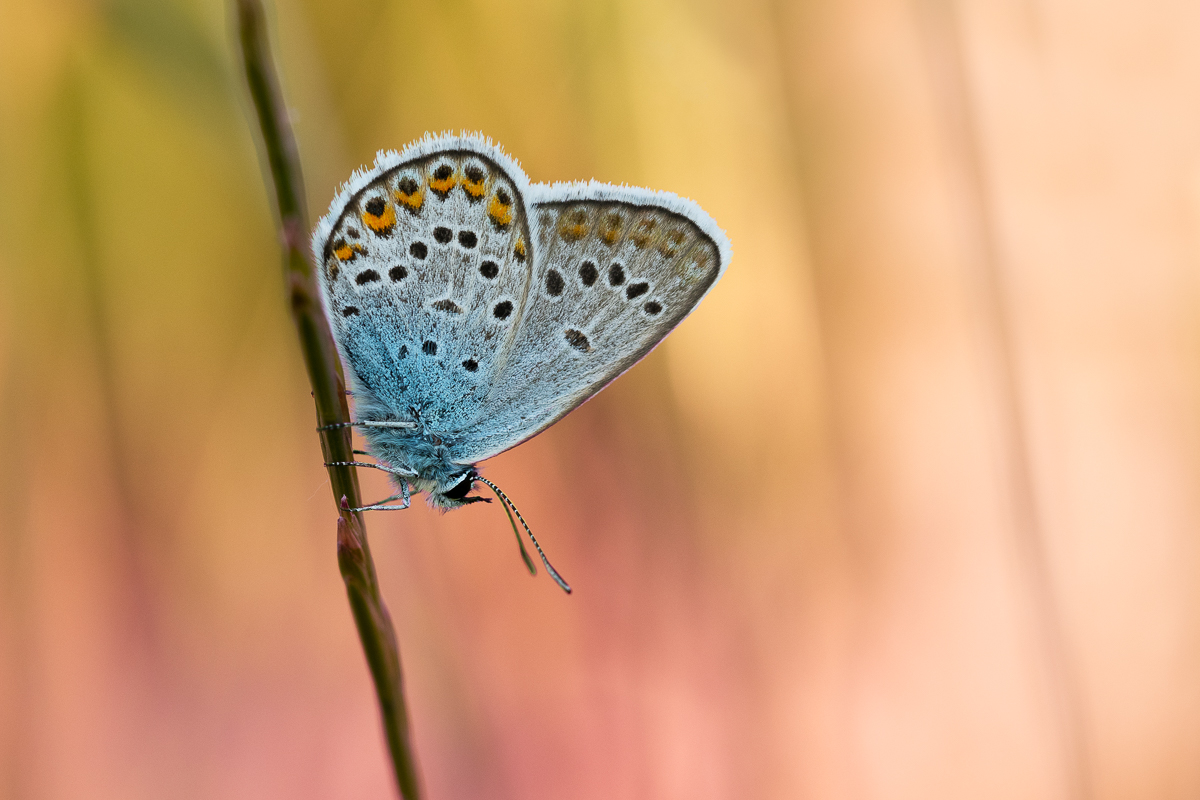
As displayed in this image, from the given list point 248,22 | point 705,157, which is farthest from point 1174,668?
point 248,22

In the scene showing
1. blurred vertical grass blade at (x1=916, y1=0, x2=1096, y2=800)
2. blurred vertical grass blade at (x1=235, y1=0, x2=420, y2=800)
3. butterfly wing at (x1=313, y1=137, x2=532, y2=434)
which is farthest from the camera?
blurred vertical grass blade at (x1=916, y1=0, x2=1096, y2=800)

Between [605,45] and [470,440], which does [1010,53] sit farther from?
[470,440]

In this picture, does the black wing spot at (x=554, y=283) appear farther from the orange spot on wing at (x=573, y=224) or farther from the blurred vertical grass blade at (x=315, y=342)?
the blurred vertical grass blade at (x=315, y=342)

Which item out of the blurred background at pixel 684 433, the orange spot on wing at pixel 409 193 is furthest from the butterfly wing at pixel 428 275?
the blurred background at pixel 684 433

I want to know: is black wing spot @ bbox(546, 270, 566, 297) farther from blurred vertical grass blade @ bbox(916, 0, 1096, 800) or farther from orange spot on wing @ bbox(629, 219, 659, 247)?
blurred vertical grass blade @ bbox(916, 0, 1096, 800)

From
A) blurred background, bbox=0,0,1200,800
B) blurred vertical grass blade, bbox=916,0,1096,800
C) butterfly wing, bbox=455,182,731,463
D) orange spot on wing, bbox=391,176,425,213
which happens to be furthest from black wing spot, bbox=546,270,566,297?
blurred vertical grass blade, bbox=916,0,1096,800

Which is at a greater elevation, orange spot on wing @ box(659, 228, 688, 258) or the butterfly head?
orange spot on wing @ box(659, 228, 688, 258)

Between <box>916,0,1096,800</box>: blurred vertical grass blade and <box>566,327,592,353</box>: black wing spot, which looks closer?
<box>566,327,592,353</box>: black wing spot
